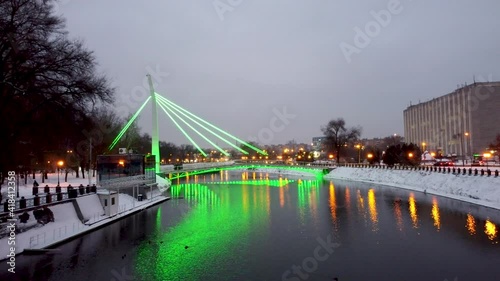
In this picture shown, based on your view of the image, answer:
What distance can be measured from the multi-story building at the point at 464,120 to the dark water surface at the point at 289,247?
228ft

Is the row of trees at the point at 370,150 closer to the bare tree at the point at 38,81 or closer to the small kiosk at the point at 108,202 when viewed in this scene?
the small kiosk at the point at 108,202

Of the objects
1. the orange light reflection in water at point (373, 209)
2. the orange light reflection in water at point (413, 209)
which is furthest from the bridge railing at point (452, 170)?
the orange light reflection in water at point (373, 209)

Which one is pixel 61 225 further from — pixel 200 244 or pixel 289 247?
pixel 289 247

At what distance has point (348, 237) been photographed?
24.7 m

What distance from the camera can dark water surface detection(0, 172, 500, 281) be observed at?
57.9 ft

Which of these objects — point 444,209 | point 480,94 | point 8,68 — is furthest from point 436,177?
point 480,94

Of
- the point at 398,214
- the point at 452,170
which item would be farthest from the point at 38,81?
the point at 452,170

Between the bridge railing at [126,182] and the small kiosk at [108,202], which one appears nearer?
the small kiosk at [108,202]

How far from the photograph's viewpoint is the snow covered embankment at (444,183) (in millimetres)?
35688

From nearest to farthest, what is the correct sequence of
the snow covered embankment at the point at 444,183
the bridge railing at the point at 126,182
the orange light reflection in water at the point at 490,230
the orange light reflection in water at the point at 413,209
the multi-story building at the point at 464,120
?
the orange light reflection in water at the point at 490,230 → the orange light reflection in water at the point at 413,209 → the bridge railing at the point at 126,182 → the snow covered embankment at the point at 444,183 → the multi-story building at the point at 464,120

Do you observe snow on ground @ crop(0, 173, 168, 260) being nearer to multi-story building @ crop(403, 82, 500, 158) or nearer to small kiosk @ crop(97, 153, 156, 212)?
small kiosk @ crop(97, 153, 156, 212)

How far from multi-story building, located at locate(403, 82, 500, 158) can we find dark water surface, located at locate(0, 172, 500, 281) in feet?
228

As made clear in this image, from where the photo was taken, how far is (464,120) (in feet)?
330

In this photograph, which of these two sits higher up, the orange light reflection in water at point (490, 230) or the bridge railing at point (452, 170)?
the bridge railing at point (452, 170)
